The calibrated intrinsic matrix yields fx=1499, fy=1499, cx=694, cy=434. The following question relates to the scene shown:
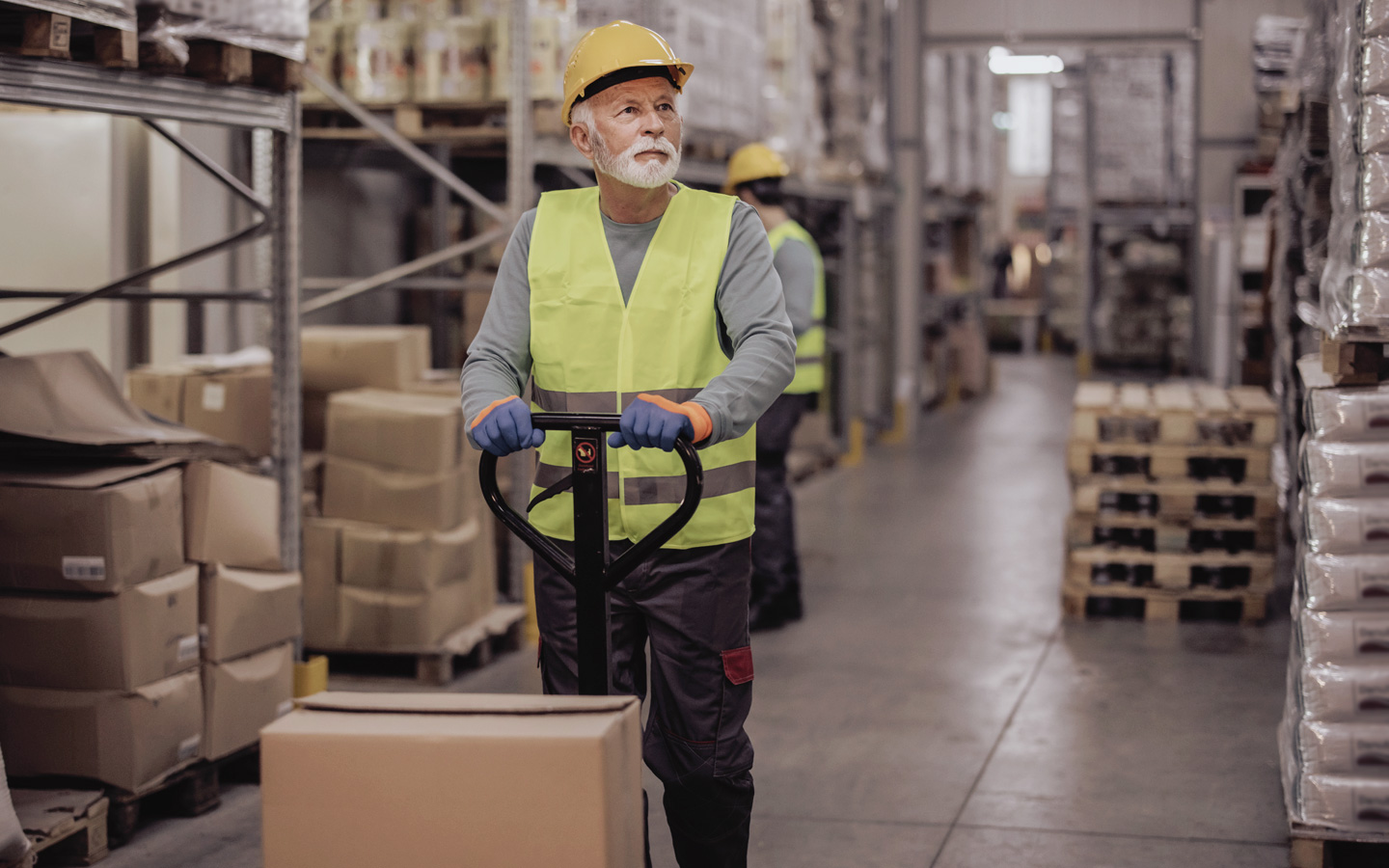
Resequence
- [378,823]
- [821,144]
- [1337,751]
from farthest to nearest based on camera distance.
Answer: [821,144] < [1337,751] < [378,823]

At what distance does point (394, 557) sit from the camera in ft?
19.2

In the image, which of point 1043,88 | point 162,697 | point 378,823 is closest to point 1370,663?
point 378,823

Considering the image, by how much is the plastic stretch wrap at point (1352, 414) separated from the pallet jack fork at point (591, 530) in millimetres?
2172

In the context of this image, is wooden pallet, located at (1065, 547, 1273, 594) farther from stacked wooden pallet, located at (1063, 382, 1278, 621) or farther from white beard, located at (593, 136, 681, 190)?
white beard, located at (593, 136, 681, 190)

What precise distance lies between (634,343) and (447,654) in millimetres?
3178

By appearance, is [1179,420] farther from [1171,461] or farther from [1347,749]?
[1347,749]

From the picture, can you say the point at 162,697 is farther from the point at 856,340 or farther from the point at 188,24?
the point at 856,340

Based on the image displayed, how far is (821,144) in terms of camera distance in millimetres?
11812

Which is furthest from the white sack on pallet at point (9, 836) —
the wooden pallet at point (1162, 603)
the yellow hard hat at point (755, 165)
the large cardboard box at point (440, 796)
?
the wooden pallet at point (1162, 603)

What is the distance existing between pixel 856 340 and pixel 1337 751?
968 centimetres

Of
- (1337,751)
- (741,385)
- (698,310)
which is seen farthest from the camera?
(1337,751)

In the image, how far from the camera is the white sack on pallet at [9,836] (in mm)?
3455

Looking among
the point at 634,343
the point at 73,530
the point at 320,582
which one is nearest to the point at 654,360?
the point at 634,343

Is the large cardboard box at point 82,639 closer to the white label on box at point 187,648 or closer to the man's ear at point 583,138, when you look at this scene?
the white label on box at point 187,648
